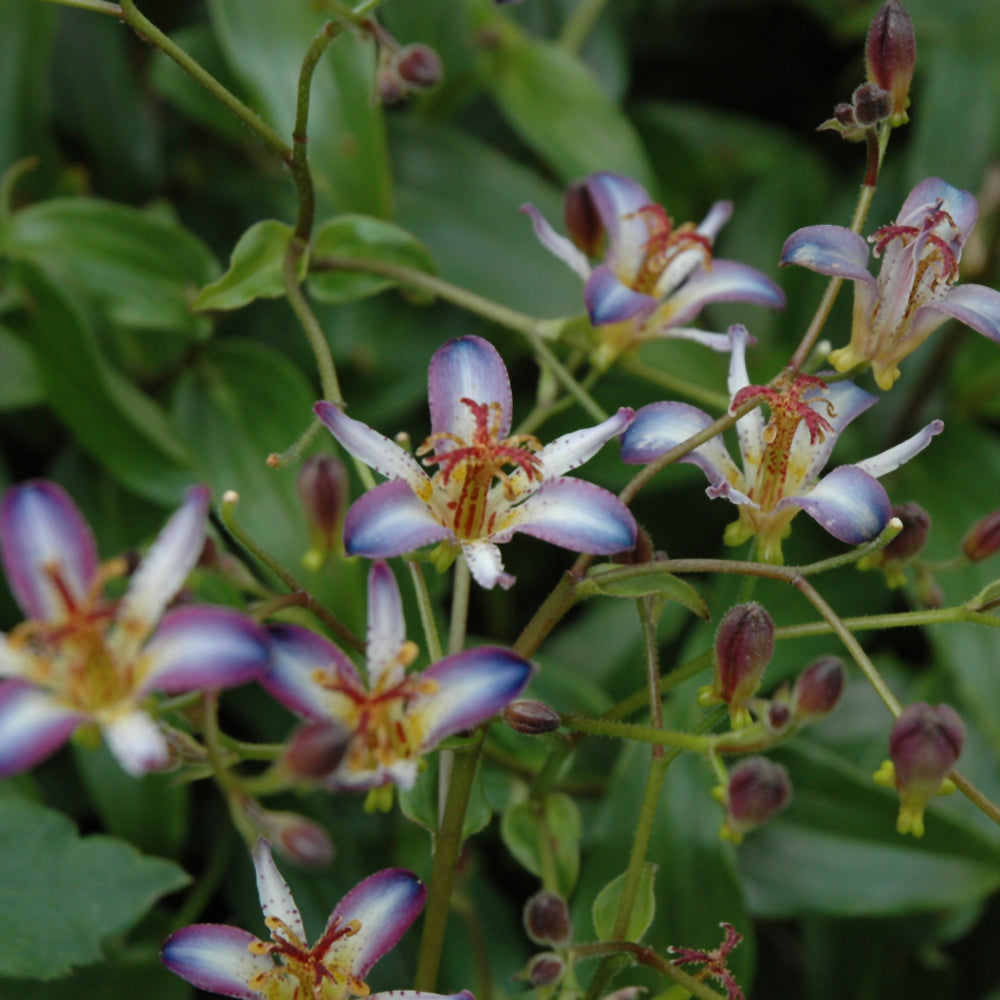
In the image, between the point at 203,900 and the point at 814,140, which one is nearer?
the point at 203,900

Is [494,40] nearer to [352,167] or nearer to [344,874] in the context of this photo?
[352,167]

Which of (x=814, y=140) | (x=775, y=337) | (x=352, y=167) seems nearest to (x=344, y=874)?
(x=352, y=167)

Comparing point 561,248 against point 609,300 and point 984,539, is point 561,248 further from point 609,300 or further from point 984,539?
point 984,539

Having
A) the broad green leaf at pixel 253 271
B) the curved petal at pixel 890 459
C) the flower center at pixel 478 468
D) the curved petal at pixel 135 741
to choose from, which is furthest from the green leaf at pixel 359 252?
the curved petal at pixel 135 741

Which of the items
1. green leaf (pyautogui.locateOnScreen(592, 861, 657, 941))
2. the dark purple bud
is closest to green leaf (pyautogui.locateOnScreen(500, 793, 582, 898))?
green leaf (pyautogui.locateOnScreen(592, 861, 657, 941))

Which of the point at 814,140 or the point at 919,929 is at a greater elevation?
the point at 814,140

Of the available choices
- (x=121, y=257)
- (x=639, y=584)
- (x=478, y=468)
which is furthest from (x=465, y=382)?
(x=121, y=257)

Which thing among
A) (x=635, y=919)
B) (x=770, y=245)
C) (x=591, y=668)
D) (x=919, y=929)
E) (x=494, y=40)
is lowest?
(x=919, y=929)

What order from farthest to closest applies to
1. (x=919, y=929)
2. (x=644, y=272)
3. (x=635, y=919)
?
1. (x=919, y=929)
2. (x=644, y=272)
3. (x=635, y=919)
